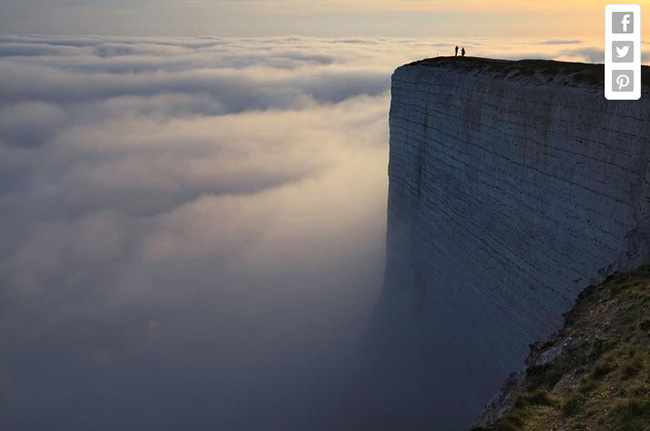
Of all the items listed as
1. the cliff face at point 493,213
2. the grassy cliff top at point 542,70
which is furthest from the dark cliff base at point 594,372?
the grassy cliff top at point 542,70

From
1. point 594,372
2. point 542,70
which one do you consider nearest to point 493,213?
point 542,70

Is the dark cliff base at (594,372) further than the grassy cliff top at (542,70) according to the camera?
No

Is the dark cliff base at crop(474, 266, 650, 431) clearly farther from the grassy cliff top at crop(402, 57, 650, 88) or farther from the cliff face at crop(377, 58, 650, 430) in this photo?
the grassy cliff top at crop(402, 57, 650, 88)

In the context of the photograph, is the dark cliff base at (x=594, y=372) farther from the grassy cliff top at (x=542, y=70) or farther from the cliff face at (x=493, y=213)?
the grassy cliff top at (x=542, y=70)

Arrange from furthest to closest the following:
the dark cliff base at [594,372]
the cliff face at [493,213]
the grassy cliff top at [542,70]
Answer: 1. the grassy cliff top at [542,70]
2. the cliff face at [493,213]
3. the dark cliff base at [594,372]

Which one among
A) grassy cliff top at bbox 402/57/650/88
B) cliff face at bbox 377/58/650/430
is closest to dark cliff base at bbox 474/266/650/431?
cliff face at bbox 377/58/650/430

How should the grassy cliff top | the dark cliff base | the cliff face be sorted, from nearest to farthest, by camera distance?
1. the dark cliff base
2. the cliff face
3. the grassy cliff top

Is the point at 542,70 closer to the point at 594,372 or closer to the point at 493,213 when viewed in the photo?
the point at 493,213

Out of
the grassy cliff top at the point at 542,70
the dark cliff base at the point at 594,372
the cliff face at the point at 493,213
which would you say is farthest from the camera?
the grassy cliff top at the point at 542,70
